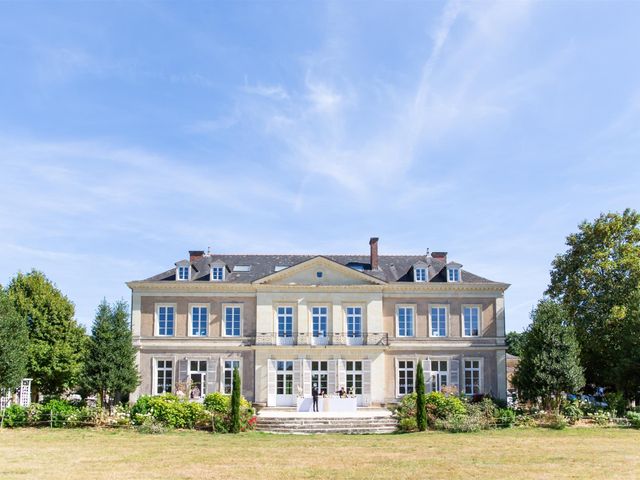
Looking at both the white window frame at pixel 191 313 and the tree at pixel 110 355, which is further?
the white window frame at pixel 191 313

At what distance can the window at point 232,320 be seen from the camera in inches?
1433

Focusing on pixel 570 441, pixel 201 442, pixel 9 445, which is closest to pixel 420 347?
pixel 570 441

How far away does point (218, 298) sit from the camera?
120ft

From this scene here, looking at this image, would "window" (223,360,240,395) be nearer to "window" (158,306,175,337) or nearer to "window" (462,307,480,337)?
"window" (158,306,175,337)

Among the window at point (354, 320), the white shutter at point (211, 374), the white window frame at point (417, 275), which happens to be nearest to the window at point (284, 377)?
the white shutter at point (211, 374)

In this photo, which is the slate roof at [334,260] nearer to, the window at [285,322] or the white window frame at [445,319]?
the white window frame at [445,319]

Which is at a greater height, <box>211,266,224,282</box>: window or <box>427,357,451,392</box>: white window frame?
<box>211,266,224,282</box>: window

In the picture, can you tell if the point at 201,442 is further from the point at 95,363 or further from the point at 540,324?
the point at 540,324

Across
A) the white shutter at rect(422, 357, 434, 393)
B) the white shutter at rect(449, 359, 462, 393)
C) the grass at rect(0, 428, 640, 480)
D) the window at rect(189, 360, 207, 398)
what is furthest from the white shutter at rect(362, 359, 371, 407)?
the grass at rect(0, 428, 640, 480)

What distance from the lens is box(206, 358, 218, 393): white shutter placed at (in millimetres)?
35750

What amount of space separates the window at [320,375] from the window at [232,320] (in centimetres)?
444

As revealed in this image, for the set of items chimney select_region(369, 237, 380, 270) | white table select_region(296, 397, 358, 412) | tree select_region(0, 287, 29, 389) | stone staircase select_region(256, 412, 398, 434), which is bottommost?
stone staircase select_region(256, 412, 398, 434)

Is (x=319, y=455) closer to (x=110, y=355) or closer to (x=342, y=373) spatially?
(x=110, y=355)

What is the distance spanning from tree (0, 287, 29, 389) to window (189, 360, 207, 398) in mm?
8880
